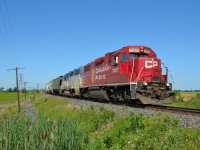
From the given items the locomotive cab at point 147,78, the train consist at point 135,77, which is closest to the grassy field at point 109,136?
the locomotive cab at point 147,78

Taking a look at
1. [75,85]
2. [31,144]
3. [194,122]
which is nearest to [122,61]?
[194,122]

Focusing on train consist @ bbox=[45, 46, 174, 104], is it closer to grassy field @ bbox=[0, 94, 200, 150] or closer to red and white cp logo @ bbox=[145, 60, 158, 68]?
red and white cp logo @ bbox=[145, 60, 158, 68]

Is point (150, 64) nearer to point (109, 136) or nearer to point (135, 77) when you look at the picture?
point (135, 77)

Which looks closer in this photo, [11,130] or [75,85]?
[11,130]

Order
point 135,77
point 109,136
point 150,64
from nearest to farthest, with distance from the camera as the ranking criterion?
1. point 109,136
2. point 135,77
3. point 150,64

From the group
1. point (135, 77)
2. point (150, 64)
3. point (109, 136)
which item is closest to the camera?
point (109, 136)

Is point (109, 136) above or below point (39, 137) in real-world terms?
below

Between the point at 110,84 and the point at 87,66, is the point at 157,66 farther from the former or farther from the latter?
the point at 87,66

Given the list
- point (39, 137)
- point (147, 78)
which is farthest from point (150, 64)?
point (39, 137)

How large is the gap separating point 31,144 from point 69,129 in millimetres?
1692

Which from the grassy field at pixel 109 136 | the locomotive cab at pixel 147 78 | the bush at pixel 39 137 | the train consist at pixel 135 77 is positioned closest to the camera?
the bush at pixel 39 137

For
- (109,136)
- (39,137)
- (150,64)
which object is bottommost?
(109,136)

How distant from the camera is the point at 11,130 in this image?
9898 mm

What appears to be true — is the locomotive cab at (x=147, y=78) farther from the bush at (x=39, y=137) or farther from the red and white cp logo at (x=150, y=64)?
the bush at (x=39, y=137)
